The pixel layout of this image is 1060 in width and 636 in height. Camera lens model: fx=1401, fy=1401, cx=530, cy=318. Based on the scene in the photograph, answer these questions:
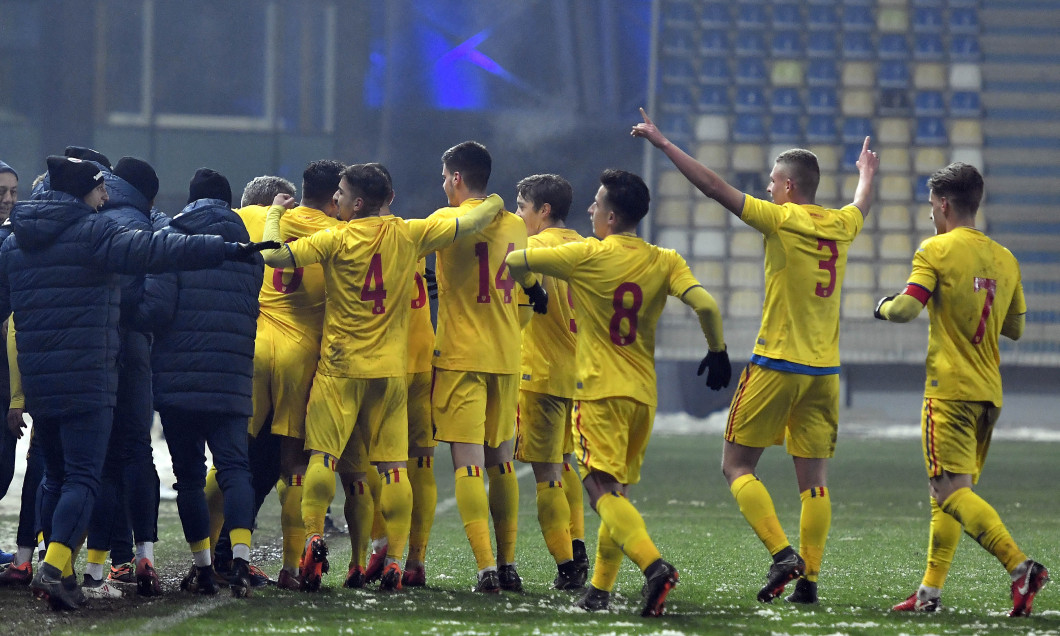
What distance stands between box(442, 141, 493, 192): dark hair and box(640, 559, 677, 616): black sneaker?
2.11 m

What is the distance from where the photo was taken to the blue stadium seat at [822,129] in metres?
32.1

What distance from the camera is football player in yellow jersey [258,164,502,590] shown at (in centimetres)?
610

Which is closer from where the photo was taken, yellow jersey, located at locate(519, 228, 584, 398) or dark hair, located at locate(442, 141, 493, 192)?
dark hair, located at locate(442, 141, 493, 192)

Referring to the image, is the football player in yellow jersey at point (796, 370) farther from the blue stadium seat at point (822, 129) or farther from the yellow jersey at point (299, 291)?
the blue stadium seat at point (822, 129)

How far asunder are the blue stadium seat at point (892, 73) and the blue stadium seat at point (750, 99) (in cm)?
272

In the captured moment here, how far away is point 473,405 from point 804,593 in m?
1.65

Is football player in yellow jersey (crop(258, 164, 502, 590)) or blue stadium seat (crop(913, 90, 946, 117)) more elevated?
blue stadium seat (crop(913, 90, 946, 117))

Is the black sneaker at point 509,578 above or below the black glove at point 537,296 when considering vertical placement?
below

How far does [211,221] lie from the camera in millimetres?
6113

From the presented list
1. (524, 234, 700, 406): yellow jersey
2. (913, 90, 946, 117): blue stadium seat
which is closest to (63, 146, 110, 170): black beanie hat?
(524, 234, 700, 406): yellow jersey

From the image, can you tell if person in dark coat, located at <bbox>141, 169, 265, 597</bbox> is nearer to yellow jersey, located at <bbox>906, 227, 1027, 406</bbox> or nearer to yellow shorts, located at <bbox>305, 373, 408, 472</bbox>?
yellow shorts, located at <bbox>305, 373, 408, 472</bbox>

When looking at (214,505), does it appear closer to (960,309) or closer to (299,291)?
(299,291)

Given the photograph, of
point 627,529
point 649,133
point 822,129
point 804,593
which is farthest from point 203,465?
point 822,129

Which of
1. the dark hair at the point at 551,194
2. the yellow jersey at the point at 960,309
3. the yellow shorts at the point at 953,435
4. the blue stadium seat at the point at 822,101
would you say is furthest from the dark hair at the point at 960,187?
the blue stadium seat at the point at 822,101
